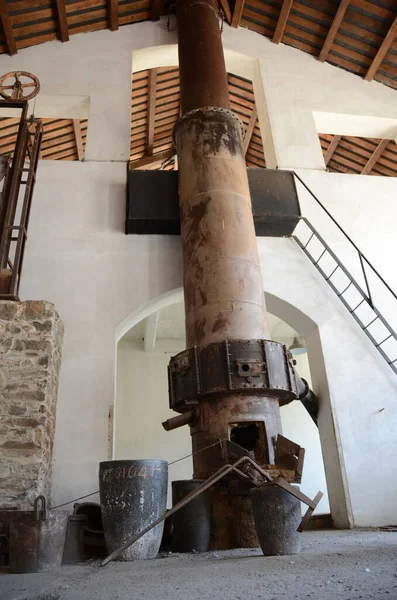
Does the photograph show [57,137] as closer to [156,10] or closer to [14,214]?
[156,10]

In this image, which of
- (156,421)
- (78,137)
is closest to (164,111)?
(78,137)

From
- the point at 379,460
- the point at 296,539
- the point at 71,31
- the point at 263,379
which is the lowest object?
the point at 296,539

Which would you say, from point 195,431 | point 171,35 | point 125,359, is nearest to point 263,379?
point 195,431

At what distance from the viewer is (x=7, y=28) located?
9.19 metres

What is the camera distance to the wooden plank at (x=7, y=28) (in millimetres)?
8938

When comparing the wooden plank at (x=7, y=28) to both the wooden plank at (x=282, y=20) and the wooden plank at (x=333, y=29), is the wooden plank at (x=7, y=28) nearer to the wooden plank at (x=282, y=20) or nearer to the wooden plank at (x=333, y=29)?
the wooden plank at (x=282, y=20)

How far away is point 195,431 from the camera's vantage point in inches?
218

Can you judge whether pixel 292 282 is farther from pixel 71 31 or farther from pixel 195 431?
pixel 71 31

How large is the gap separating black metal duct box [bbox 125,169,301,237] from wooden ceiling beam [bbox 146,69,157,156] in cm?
480

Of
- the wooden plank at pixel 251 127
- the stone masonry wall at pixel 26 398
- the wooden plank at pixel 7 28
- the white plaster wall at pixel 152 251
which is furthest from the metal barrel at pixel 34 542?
the wooden plank at pixel 251 127

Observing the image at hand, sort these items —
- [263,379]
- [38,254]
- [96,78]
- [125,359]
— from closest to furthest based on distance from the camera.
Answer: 1. [263,379]
2. [38,254]
3. [96,78]
4. [125,359]

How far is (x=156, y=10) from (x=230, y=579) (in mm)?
10804

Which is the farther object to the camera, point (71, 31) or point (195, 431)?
point (71, 31)

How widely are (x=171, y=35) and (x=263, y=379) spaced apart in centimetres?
839
